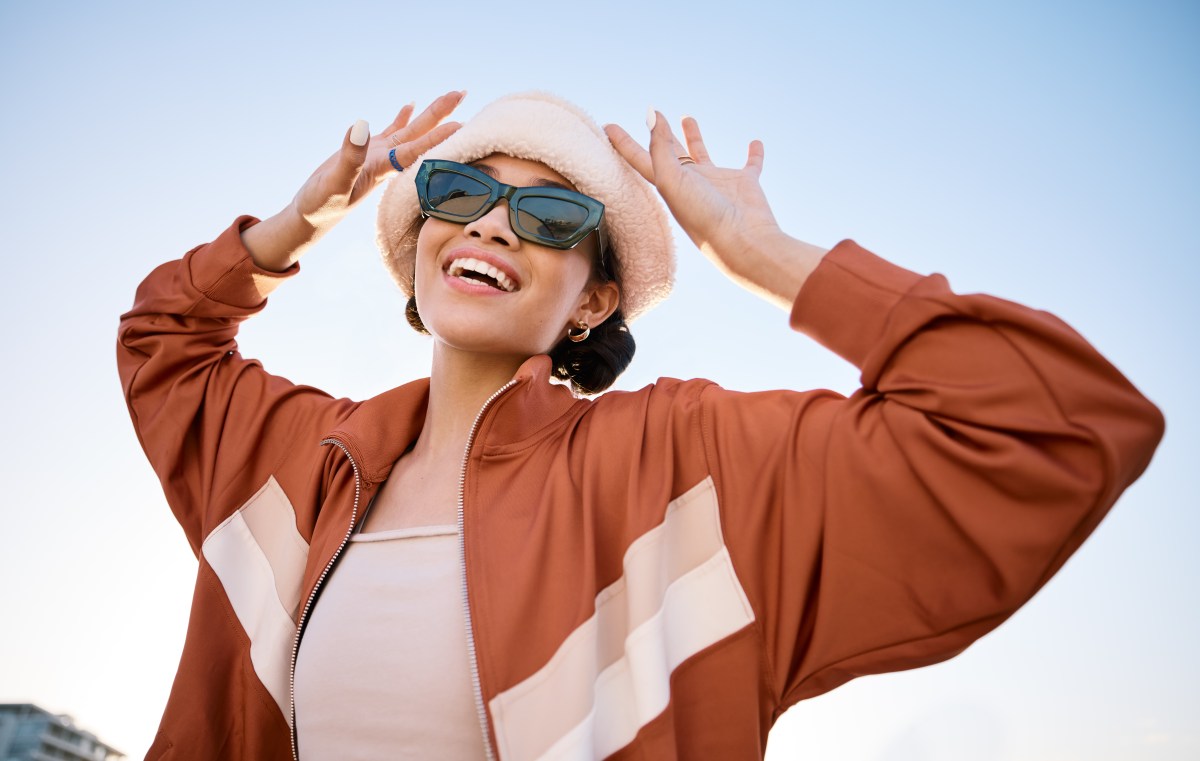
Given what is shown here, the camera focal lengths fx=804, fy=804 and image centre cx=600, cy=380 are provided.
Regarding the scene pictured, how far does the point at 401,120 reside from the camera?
12.4 ft

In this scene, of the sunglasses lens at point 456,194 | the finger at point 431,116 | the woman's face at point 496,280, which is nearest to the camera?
the woman's face at point 496,280

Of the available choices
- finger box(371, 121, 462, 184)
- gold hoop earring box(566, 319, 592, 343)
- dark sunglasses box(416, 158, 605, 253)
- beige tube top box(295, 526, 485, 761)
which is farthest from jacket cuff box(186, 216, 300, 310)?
beige tube top box(295, 526, 485, 761)

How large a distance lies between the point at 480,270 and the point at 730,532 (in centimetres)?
127

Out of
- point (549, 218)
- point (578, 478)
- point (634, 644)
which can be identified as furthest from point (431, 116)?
point (634, 644)

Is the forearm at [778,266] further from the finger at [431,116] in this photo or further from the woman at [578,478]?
the finger at [431,116]

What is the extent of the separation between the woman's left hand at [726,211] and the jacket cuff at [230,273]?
164 cm

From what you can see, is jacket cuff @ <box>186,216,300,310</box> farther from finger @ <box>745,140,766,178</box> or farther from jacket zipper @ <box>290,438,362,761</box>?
finger @ <box>745,140,766,178</box>

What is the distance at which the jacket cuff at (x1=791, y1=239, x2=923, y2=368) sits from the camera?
7.22 ft

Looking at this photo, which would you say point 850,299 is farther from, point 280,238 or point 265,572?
point 280,238

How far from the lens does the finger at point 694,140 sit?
3.10 metres

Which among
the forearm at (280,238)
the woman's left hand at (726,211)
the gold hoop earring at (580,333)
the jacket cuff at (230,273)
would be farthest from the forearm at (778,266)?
the jacket cuff at (230,273)

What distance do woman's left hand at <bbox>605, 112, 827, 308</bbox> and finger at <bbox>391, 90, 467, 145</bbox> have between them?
0.95 meters

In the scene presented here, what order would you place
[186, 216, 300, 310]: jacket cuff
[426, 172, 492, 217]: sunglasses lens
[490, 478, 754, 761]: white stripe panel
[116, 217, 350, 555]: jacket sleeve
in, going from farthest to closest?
1. [186, 216, 300, 310]: jacket cuff
2. [116, 217, 350, 555]: jacket sleeve
3. [426, 172, 492, 217]: sunglasses lens
4. [490, 478, 754, 761]: white stripe panel

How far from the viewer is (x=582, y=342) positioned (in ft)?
11.5
